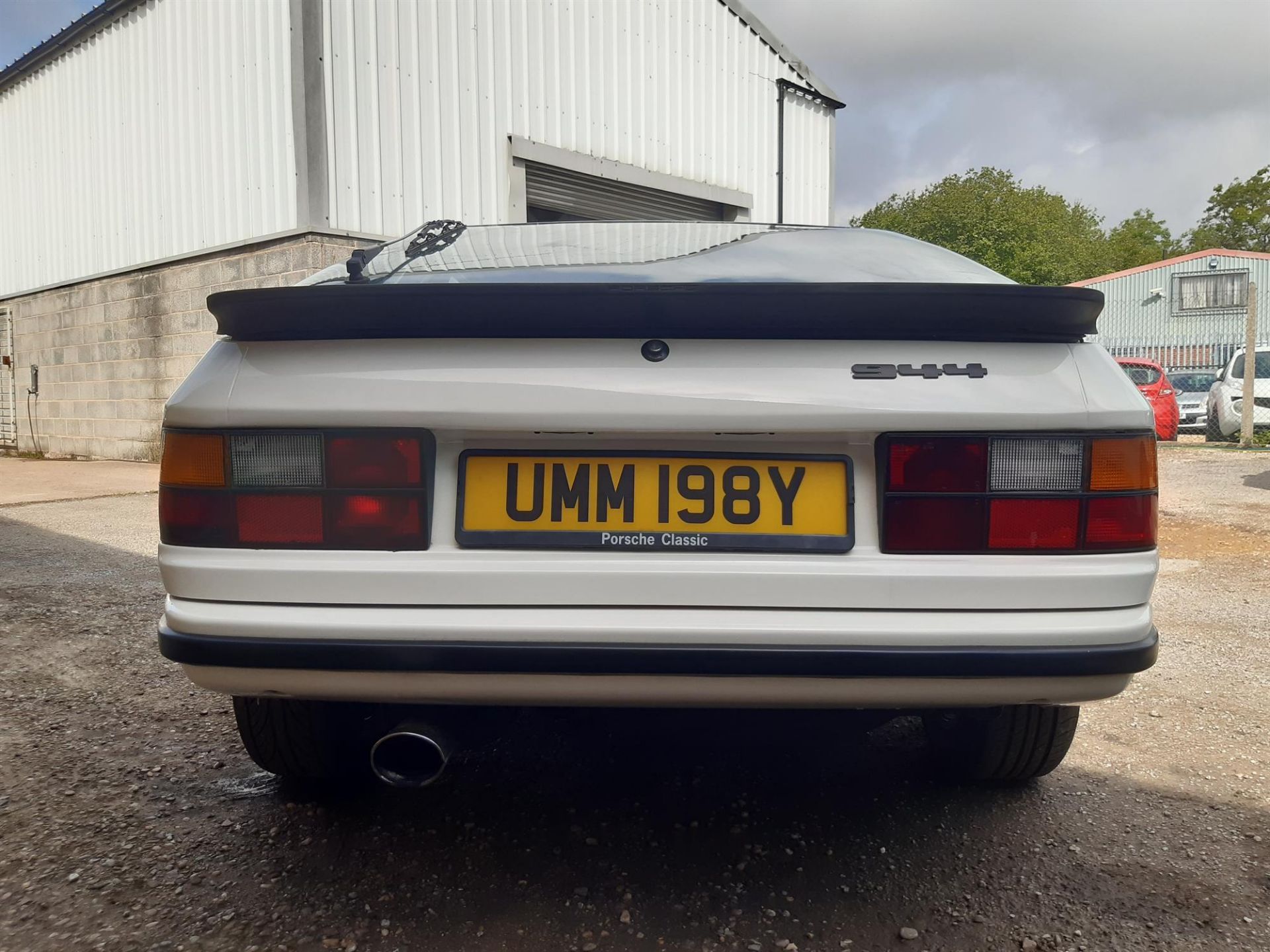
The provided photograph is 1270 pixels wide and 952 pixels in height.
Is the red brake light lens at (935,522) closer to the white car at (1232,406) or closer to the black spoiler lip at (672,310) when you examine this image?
the black spoiler lip at (672,310)

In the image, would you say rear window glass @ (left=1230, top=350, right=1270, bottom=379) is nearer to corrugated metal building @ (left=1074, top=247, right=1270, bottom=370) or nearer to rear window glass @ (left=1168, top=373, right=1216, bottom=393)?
rear window glass @ (left=1168, top=373, right=1216, bottom=393)

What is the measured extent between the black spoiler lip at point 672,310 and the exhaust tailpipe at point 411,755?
2.32 feet

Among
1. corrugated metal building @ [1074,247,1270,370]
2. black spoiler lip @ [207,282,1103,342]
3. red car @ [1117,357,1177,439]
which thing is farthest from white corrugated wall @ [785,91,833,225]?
corrugated metal building @ [1074,247,1270,370]

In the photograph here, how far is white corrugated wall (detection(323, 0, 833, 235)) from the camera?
8.09 metres

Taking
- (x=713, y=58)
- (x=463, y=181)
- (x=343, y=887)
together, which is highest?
(x=713, y=58)

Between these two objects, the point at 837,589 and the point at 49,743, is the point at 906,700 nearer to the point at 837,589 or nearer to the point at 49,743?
the point at 837,589

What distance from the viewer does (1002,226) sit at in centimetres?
4241

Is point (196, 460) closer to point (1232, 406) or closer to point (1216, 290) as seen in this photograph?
point (1232, 406)

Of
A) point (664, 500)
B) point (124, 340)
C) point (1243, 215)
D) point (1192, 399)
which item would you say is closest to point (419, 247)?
point (664, 500)

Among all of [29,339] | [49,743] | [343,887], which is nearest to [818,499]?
[343,887]

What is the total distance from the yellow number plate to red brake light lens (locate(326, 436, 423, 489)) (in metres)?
0.10

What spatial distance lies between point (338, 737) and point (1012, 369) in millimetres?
1538

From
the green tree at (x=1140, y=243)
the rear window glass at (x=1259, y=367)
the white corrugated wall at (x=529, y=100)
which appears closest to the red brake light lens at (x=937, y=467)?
the white corrugated wall at (x=529, y=100)

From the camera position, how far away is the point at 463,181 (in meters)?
8.83
